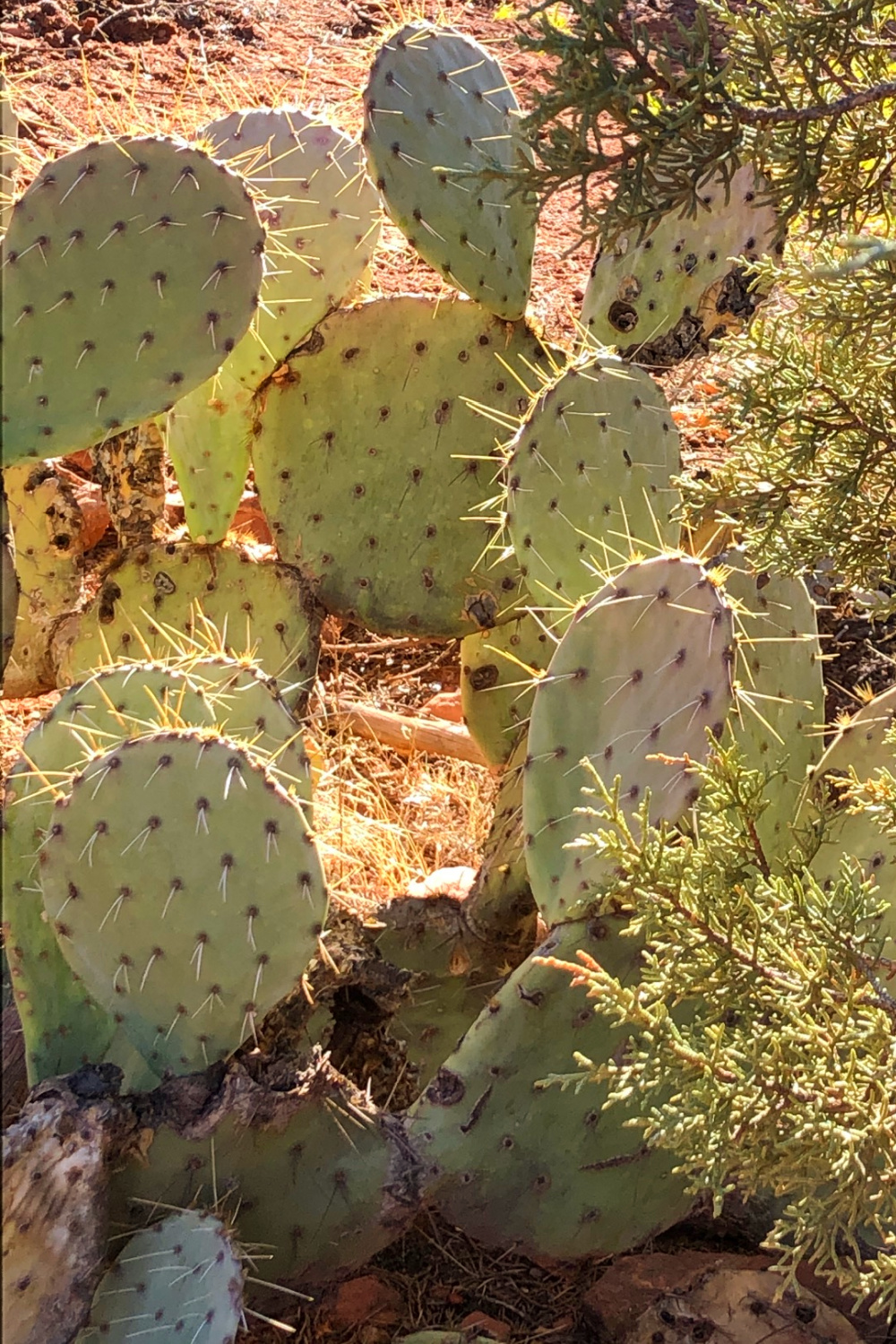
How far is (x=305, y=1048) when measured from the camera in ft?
5.65

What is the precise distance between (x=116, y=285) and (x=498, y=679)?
0.93 metres

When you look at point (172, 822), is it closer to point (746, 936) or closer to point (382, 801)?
point (746, 936)

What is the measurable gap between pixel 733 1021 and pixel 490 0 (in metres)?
5.55

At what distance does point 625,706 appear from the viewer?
4.96ft

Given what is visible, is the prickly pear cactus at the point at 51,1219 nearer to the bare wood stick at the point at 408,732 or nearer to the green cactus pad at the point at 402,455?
the green cactus pad at the point at 402,455

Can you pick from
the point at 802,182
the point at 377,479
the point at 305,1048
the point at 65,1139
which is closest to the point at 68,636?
the point at 377,479

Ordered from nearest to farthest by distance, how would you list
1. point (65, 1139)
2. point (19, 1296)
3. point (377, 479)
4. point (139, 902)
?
point (19, 1296)
point (65, 1139)
point (139, 902)
point (377, 479)

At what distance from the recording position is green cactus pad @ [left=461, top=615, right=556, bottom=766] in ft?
7.05

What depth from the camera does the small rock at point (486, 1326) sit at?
163 cm

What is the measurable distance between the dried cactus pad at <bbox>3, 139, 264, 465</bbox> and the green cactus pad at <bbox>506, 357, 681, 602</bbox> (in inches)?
17.4

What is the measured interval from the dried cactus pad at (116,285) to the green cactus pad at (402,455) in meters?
0.50

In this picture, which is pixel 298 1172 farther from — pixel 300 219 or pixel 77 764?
pixel 300 219

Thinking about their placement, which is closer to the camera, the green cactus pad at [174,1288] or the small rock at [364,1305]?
the green cactus pad at [174,1288]

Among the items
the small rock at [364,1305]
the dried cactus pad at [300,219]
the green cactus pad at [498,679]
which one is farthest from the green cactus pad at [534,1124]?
the dried cactus pad at [300,219]
